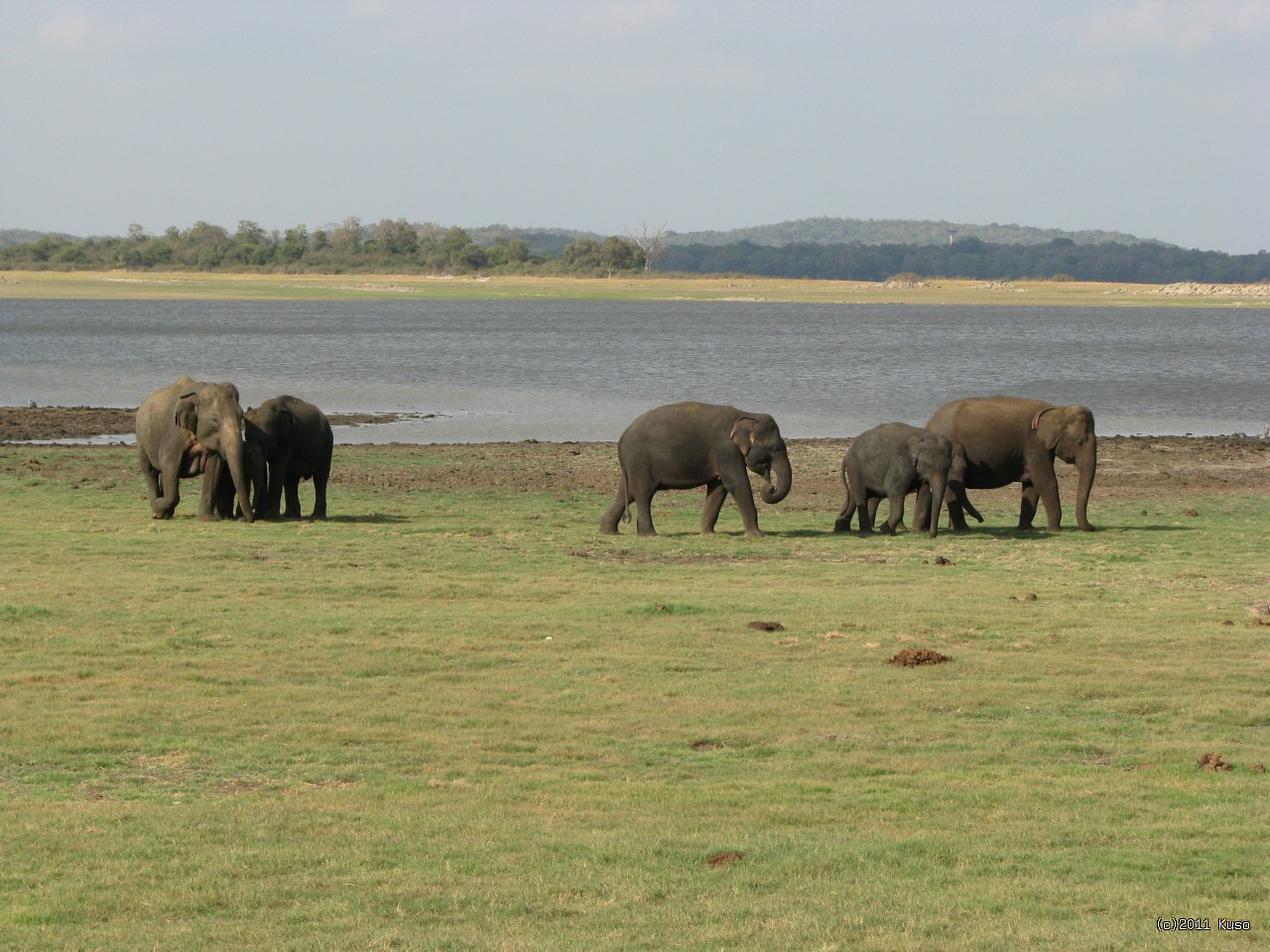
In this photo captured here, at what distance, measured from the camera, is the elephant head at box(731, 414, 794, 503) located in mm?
19438

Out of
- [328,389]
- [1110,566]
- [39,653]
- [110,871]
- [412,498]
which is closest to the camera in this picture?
[110,871]

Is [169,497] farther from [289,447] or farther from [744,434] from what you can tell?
[744,434]

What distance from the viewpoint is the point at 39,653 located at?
1252cm

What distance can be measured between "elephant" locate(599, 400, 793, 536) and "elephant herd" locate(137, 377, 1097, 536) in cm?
1

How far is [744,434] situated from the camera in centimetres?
1944

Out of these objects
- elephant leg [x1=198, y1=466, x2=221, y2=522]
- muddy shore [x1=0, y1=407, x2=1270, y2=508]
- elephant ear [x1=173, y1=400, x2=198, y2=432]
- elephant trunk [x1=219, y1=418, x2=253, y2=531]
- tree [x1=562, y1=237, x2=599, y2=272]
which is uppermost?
tree [x1=562, y1=237, x2=599, y2=272]

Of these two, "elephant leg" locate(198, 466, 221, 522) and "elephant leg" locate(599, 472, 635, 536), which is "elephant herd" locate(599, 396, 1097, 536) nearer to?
"elephant leg" locate(599, 472, 635, 536)

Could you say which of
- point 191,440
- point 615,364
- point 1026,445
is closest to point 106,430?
point 191,440

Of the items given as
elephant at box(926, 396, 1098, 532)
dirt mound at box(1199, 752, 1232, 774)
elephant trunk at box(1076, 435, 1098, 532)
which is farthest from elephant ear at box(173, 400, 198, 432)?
dirt mound at box(1199, 752, 1232, 774)

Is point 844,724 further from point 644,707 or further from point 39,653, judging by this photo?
point 39,653

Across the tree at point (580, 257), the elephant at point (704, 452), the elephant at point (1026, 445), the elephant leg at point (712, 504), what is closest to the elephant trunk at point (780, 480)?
the elephant at point (704, 452)

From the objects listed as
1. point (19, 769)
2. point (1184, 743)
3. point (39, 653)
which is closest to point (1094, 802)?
point (1184, 743)

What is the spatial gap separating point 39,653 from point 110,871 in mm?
5277

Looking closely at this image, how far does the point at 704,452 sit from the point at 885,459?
209cm
